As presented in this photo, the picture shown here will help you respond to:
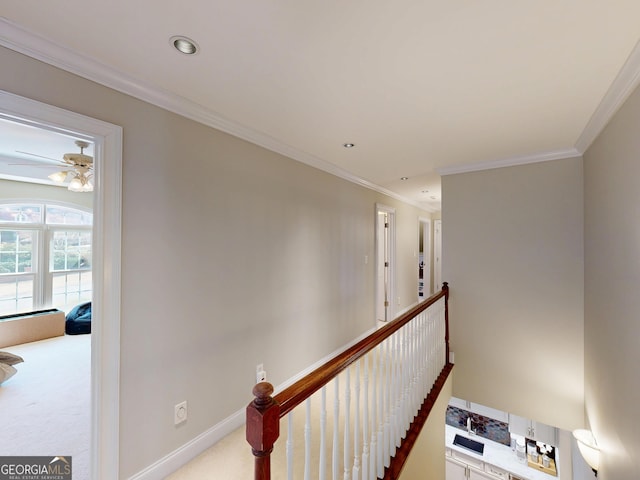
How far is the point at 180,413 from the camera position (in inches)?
70.6

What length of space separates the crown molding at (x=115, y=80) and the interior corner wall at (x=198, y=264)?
0.13 feet

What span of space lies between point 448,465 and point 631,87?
275 inches

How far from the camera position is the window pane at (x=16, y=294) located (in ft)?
14.0

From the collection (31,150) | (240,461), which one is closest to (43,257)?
(31,150)

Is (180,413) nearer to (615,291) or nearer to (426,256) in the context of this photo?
(615,291)

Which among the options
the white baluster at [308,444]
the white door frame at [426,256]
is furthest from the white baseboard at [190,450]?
the white door frame at [426,256]

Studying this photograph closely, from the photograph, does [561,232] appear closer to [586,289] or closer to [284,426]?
[586,289]

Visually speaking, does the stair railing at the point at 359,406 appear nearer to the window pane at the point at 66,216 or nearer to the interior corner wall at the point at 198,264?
the interior corner wall at the point at 198,264

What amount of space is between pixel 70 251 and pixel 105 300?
490cm

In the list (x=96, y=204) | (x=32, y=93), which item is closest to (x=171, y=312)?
(x=96, y=204)

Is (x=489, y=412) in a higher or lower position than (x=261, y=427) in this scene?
lower

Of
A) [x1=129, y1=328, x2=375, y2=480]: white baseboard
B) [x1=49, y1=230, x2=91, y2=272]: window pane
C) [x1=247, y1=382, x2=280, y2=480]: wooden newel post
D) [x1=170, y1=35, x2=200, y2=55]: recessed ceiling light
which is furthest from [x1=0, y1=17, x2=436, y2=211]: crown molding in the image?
[x1=49, y1=230, x2=91, y2=272]: window pane

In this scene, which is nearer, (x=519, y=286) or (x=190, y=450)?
(x=190, y=450)

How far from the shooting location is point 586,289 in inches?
102
